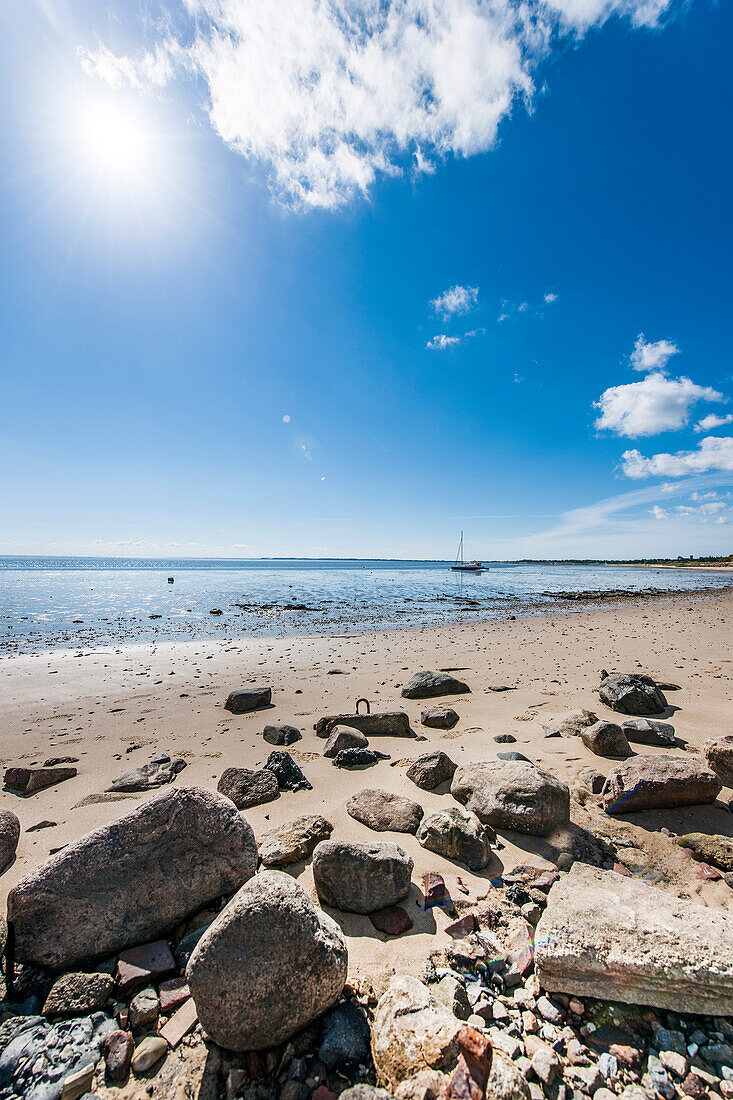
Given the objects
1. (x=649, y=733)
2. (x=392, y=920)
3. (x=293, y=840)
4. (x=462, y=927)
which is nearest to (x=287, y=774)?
(x=293, y=840)

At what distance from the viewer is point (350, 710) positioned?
28.1 feet

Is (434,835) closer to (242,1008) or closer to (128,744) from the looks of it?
(242,1008)

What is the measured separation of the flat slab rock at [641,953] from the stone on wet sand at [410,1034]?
763mm

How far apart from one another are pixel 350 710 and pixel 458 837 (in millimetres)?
4867

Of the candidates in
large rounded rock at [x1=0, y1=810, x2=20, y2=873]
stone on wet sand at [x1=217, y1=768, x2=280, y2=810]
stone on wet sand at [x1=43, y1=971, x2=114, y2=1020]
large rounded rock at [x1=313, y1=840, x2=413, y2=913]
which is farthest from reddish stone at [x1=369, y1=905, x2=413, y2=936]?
large rounded rock at [x1=0, y1=810, x2=20, y2=873]

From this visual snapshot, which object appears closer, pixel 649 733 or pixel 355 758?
pixel 355 758

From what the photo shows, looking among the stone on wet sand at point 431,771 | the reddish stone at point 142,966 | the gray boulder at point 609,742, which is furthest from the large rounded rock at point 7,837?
the gray boulder at point 609,742

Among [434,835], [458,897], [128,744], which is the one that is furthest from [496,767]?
[128,744]

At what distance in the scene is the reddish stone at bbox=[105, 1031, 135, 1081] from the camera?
221 centimetres

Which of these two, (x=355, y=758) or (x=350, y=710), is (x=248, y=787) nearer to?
(x=355, y=758)

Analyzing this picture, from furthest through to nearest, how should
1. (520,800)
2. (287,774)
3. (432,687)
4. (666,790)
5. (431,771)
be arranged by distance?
1. (432,687)
2. (287,774)
3. (431,771)
4. (666,790)
5. (520,800)

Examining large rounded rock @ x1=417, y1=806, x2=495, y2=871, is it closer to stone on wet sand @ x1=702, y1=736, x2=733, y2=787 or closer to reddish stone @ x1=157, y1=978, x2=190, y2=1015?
reddish stone @ x1=157, y1=978, x2=190, y2=1015

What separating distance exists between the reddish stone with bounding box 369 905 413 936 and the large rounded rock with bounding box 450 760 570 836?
1.49 metres

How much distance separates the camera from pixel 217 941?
243 cm
